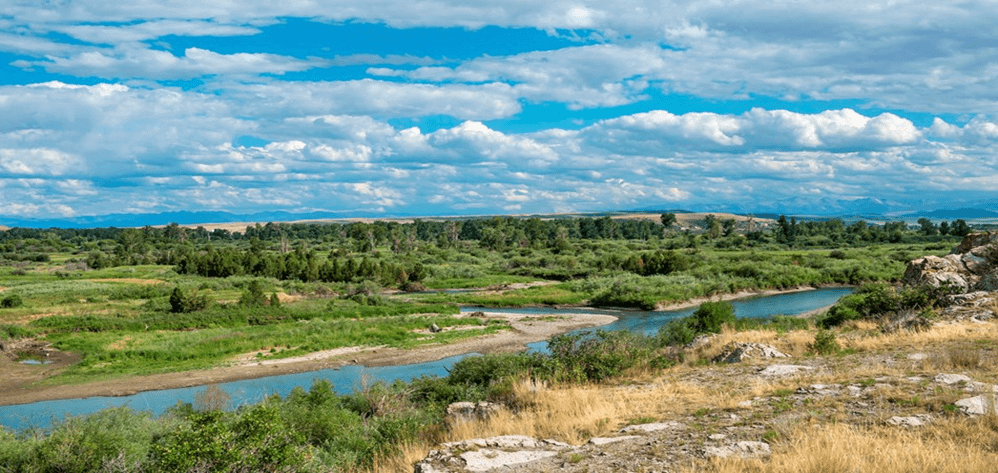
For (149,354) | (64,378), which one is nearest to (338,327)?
(149,354)

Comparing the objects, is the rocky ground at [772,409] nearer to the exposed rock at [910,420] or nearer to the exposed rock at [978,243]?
the exposed rock at [910,420]

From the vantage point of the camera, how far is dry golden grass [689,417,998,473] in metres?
7.63

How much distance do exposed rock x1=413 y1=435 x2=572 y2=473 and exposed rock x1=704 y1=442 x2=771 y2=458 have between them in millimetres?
2135

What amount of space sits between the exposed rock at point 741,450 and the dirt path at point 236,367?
34.7 metres

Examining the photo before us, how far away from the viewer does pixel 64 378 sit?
3859 centimetres

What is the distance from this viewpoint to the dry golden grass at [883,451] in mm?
7629

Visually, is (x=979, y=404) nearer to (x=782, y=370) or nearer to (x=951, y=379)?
(x=951, y=379)

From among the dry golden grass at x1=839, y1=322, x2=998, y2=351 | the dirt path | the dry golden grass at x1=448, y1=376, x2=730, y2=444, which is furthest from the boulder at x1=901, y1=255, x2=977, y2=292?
the dirt path

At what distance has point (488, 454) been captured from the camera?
32.6 feet

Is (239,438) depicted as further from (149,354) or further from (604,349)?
(149,354)

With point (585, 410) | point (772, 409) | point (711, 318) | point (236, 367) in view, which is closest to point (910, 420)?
point (772, 409)

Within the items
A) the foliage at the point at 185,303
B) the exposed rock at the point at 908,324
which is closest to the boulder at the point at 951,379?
the exposed rock at the point at 908,324

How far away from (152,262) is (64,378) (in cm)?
9372

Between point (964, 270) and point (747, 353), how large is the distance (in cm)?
1462
